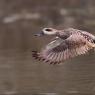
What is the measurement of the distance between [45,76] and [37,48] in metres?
7.77

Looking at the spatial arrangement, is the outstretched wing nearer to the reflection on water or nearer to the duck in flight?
the duck in flight

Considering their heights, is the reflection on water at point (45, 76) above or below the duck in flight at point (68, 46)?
above

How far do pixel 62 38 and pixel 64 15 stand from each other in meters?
28.4

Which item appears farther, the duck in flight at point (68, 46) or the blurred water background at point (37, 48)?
the blurred water background at point (37, 48)

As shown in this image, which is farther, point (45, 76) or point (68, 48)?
point (45, 76)

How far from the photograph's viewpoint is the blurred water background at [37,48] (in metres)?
16.8

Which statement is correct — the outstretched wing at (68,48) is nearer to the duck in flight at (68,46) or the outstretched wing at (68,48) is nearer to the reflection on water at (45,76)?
the duck in flight at (68,46)

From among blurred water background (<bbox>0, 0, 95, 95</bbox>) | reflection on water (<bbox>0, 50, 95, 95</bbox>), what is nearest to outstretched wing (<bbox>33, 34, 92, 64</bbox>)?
blurred water background (<bbox>0, 0, 95, 95</bbox>)

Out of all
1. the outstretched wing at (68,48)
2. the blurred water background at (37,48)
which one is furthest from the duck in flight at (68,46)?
the blurred water background at (37,48)

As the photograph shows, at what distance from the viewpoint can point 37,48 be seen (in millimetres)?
26719

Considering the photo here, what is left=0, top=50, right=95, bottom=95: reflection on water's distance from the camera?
16422 millimetres

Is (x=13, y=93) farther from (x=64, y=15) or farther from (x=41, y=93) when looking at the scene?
(x=64, y=15)

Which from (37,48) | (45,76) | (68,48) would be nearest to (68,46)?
(68,48)

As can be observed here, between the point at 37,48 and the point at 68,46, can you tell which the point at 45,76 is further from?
the point at 37,48
